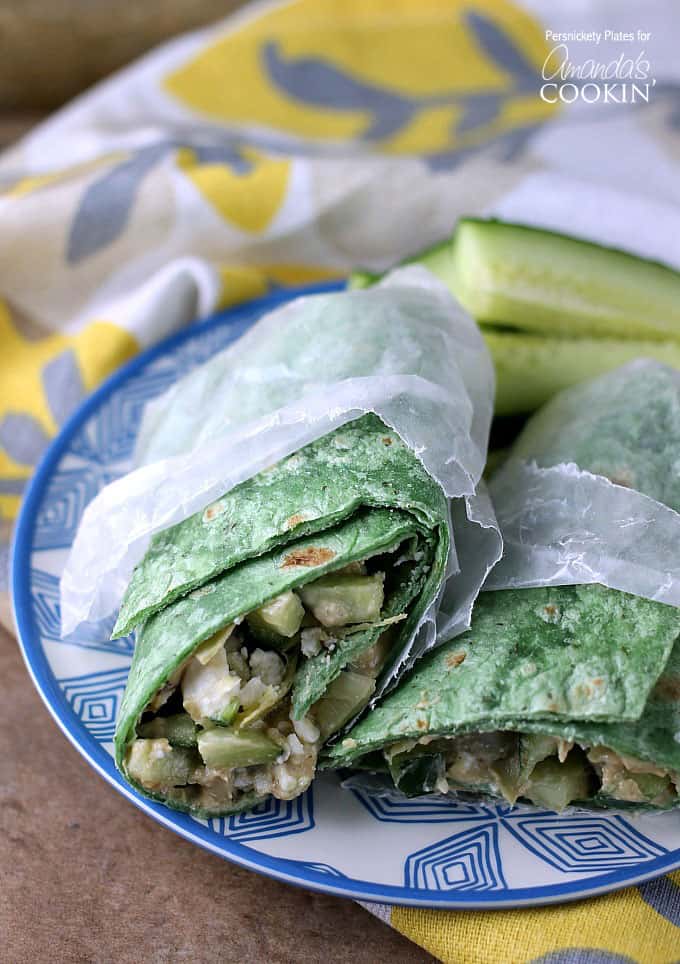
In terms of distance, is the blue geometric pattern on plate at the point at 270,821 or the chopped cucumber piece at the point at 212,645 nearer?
the chopped cucumber piece at the point at 212,645

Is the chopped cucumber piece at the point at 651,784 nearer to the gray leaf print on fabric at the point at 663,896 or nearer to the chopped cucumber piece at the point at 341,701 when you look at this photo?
the gray leaf print on fabric at the point at 663,896

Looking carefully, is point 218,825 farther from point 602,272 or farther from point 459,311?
point 602,272

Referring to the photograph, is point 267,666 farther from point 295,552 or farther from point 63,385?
point 63,385

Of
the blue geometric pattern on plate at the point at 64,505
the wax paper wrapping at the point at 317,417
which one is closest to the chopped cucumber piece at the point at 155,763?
the wax paper wrapping at the point at 317,417

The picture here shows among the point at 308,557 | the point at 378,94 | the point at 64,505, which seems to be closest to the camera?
the point at 308,557

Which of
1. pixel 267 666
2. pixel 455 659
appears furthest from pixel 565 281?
pixel 267 666

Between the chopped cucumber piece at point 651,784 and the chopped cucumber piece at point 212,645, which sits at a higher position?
the chopped cucumber piece at point 212,645

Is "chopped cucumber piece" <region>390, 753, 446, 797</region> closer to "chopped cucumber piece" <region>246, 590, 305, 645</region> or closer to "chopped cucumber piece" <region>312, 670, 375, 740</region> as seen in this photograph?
"chopped cucumber piece" <region>312, 670, 375, 740</region>
